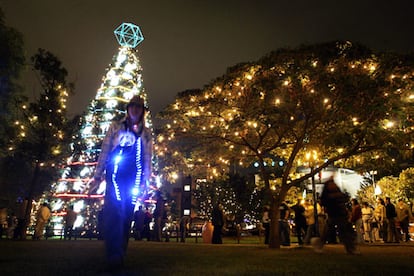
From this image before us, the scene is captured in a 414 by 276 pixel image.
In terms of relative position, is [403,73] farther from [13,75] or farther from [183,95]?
[13,75]

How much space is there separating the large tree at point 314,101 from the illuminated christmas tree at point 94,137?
1267 centimetres

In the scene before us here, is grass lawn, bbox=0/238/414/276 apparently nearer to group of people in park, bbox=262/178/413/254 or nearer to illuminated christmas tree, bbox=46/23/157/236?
group of people in park, bbox=262/178/413/254

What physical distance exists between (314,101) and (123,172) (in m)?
9.02

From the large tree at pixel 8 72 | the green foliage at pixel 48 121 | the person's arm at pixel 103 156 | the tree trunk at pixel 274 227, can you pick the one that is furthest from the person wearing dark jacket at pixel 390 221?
the large tree at pixel 8 72

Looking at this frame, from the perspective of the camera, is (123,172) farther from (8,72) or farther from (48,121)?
(8,72)

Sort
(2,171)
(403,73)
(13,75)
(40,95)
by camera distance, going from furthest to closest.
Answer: (2,171) < (13,75) < (40,95) < (403,73)

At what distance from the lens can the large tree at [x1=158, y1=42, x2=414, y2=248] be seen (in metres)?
10.6

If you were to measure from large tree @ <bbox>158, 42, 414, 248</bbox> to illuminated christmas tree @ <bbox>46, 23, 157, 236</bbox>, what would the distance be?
41.6ft

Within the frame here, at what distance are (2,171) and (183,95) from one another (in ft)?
90.4

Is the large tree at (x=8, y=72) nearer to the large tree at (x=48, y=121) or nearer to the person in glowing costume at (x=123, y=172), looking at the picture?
the large tree at (x=48, y=121)

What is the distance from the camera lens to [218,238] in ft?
50.8

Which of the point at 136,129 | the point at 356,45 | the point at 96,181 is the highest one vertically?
the point at 356,45

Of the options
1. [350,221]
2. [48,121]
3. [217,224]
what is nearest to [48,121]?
[48,121]

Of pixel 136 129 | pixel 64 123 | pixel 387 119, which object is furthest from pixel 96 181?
pixel 64 123
